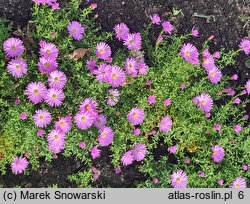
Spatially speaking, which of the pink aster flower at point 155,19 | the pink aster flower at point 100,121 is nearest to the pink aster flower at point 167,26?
the pink aster flower at point 155,19

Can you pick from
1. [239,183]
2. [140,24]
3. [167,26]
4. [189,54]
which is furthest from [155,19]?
[239,183]

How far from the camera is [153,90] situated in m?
2.45

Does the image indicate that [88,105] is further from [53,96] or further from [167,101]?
[167,101]

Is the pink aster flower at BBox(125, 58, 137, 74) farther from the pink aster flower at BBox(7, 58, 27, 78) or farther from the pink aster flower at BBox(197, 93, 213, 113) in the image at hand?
the pink aster flower at BBox(7, 58, 27, 78)

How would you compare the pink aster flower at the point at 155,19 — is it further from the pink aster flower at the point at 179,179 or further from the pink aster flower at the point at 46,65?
the pink aster flower at the point at 179,179

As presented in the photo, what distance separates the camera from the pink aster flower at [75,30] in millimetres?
2352

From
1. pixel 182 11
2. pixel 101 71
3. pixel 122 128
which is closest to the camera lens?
pixel 101 71

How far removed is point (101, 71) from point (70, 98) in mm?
255

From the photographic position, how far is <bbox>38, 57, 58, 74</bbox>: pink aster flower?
2.23 metres

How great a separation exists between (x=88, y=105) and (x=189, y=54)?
0.69m

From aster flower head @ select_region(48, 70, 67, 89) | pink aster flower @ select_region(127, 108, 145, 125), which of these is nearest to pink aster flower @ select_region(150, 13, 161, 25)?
pink aster flower @ select_region(127, 108, 145, 125)

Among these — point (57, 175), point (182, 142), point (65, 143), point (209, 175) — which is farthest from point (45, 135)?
point (209, 175)

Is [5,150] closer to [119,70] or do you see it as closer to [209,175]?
[119,70]

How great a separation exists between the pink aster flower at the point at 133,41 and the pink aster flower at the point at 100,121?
452 mm
